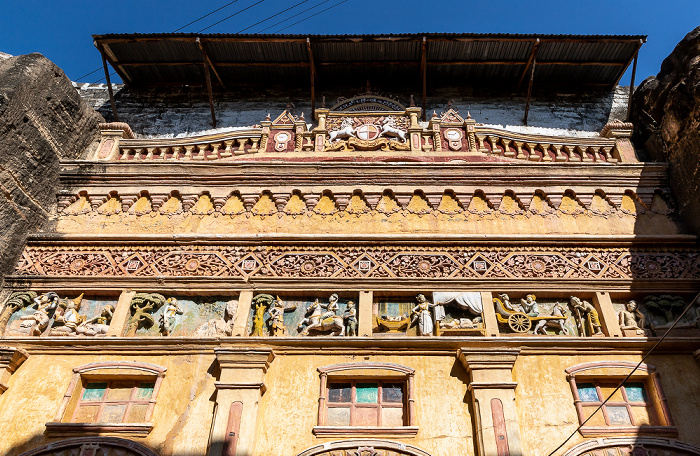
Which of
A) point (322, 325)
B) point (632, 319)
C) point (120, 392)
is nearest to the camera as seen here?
point (120, 392)

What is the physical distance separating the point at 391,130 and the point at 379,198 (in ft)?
5.31

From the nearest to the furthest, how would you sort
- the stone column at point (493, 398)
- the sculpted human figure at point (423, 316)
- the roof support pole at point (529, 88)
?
the stone column at point (493, 398) < the sculpted human figure at point (423, 316) < the roof support pole at point (529, 88)

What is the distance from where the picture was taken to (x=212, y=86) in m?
12.4

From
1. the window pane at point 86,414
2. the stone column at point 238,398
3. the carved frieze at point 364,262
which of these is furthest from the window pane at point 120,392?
the carved frieze at point 364,262

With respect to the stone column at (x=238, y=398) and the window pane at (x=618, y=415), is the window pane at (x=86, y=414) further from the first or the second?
the window pane at (x=618, y=415)

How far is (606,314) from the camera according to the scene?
295 inches

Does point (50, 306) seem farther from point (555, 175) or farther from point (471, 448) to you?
point (555, 175)

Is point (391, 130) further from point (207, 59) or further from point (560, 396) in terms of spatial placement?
point (560, 396)

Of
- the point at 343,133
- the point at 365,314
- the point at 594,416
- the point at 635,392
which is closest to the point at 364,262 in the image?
the point at 365,314

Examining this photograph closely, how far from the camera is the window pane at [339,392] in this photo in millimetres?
6852

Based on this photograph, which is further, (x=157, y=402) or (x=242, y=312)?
(x=242, y=312)

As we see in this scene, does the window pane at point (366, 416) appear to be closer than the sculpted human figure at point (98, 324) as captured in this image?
Yes

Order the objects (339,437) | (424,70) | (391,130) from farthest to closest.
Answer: (424,70)
(391,130)
(339,437)

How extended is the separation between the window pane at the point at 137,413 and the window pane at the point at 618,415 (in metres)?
5.18
